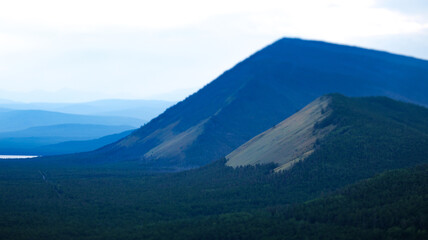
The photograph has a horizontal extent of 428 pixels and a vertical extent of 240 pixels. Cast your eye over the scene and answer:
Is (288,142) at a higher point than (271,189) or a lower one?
higher

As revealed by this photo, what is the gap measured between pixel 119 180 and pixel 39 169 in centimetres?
4252

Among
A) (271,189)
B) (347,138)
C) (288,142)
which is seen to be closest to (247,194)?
(271,189)

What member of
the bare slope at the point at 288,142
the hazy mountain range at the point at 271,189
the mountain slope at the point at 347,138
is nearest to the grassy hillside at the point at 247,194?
the hazy mountain range at the point at 271,189

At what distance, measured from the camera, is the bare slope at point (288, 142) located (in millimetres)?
121625

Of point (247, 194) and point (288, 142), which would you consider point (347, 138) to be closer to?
point (288, 142)

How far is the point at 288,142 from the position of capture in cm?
13100

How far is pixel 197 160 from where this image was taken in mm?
174500

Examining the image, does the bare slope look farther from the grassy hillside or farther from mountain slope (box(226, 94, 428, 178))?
the grassy hillside

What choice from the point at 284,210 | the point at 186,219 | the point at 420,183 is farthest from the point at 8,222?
the point at 420,183

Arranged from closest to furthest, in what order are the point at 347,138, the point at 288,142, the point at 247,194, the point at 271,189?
the point at 247,194 < the point at 271,189 < the point at 347,138 < the point at 288,142

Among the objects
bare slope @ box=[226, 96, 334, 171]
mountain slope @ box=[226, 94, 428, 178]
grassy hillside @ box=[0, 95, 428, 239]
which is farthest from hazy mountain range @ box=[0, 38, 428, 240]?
bare slope @ box=[226, 96, 334, 171]

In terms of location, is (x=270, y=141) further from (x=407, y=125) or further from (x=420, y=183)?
(x=420, y=183)

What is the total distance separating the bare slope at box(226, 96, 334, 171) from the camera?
121625 mm

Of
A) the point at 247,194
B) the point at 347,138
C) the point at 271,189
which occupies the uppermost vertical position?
the point at 347,138
